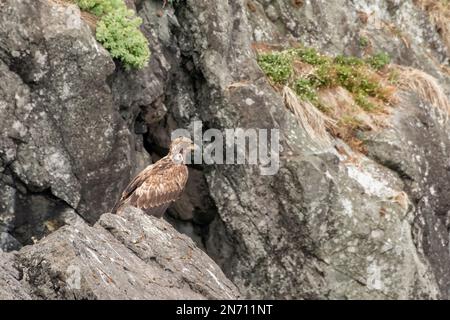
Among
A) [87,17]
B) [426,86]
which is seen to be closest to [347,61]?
[426,86]

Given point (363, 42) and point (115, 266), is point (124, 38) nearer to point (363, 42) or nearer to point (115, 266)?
point (115, 266)

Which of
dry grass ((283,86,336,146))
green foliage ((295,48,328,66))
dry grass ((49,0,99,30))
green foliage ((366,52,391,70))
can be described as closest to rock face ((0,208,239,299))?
dry grass ((49,0,99,30))

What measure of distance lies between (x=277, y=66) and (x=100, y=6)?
3512 millimetres

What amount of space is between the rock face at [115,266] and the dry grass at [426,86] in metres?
8.85

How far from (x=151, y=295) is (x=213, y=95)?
738 centimetres

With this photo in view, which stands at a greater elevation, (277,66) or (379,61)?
(379,61)

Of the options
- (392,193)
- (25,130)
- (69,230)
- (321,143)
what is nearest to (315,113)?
(321,143)

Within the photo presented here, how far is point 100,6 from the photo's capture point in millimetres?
14938

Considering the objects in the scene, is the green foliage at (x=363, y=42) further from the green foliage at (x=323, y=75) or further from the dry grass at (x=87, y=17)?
the dry grass at (x=87, y=17)

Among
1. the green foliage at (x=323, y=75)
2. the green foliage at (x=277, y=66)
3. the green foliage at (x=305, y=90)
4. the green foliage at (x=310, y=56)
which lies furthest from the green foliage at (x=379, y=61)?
the green foliage at (x=277, y=66)

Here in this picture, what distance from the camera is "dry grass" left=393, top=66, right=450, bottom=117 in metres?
18.8

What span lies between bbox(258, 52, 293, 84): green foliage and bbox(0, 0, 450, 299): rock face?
0.39 m

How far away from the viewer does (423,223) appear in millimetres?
17438

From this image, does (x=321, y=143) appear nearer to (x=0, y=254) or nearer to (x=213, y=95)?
(x=213, y=95)
